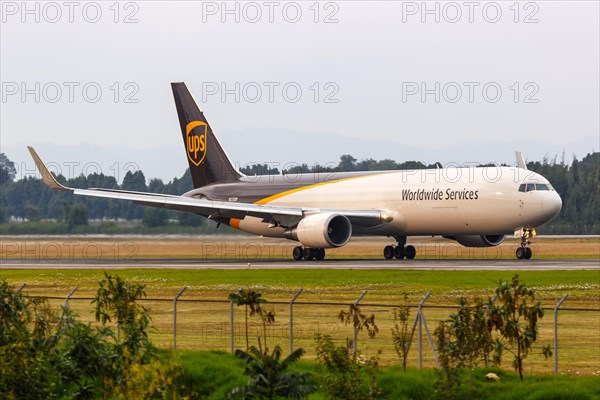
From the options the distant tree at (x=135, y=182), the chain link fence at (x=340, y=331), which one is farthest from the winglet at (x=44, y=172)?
the distant tree at (x=135, y=182)

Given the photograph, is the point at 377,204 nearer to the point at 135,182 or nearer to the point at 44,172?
the point at 44,172

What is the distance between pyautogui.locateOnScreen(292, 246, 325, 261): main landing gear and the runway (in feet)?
2.12

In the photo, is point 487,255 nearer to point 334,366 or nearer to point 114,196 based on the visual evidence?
point 114,196

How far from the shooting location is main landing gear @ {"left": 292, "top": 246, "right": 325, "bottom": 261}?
56656 mm

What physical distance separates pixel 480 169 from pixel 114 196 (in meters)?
17.5

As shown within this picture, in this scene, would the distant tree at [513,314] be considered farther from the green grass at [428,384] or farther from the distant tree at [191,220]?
the distant tree at [191,220]

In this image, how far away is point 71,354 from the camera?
63.9ft

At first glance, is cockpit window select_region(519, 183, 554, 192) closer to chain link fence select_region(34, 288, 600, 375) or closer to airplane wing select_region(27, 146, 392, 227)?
airplane wing select_region(27, 146, 392, 227)

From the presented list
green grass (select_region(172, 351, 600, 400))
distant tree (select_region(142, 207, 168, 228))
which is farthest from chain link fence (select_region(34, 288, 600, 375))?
distant tree (select_region(142, 207, 168, 228))

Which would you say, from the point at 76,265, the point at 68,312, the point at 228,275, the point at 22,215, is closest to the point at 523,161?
the point at 228,275

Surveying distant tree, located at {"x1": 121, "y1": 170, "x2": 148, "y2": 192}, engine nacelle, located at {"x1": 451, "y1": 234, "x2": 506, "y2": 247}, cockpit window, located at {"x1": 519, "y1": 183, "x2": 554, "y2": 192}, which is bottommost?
engine nacelle, located at {"x1": 451, "y1": 234, "x2": 506, "y2": 247}

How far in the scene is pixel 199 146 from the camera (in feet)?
219

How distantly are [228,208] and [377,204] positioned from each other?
23.8ft

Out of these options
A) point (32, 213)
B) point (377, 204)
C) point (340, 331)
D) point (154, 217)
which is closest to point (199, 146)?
point (154, 217)
